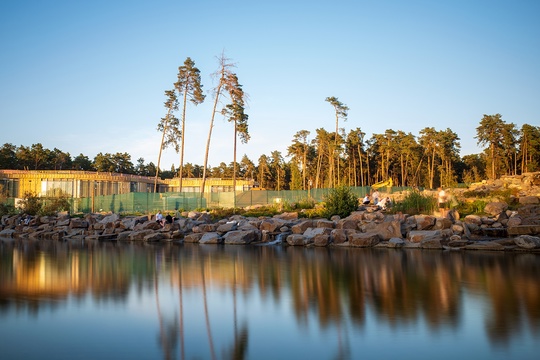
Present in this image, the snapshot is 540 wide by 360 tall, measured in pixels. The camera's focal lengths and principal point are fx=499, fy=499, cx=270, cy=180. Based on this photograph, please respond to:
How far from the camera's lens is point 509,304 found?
752cm

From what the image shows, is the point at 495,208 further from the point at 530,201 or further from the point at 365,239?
the point at 365,239

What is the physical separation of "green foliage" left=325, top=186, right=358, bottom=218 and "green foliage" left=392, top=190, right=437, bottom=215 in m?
2.11

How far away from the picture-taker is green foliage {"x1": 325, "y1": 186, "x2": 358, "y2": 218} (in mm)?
25027

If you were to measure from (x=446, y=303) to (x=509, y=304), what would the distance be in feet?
3.02

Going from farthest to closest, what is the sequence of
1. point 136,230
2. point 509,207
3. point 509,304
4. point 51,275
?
point 136,230 < point 509,207 < point 51,275 < point 509,304

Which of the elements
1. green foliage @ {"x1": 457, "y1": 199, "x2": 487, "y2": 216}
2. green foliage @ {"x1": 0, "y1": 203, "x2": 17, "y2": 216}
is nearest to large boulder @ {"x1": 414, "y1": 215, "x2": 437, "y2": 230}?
green foliage @ {"x1": 457, "y1": 199, "x2": 487, "y2": 216}

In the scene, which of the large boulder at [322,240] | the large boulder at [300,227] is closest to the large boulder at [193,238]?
the large boulder at [300,227]

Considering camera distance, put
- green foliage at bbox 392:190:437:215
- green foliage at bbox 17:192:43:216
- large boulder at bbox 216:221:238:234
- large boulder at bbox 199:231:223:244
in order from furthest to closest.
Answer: green foliage at bbox 17:192:43:216 < large boulder at bbox 216:221:238:234 < green foliage at bbox 392:190:437:215 < large boulder at bbox 199:231:223:244

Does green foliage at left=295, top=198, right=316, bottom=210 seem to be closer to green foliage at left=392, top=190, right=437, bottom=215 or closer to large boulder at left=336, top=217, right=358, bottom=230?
green foliage at left=392, top=190, right=437, bottom=215

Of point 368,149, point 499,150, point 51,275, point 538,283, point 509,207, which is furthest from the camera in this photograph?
point 368,149

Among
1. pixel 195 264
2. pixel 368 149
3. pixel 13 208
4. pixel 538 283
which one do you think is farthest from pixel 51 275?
pixel 368 149

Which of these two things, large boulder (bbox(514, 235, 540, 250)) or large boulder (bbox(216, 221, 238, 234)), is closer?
large boulder (bbox(514, 235, 540, 250))

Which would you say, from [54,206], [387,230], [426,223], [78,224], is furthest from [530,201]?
[54,206]

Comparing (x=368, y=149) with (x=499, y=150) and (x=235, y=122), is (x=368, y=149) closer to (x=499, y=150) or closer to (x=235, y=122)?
(x=499, y=150)
